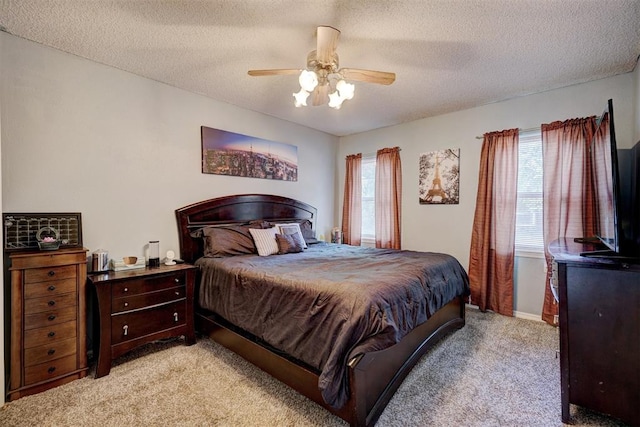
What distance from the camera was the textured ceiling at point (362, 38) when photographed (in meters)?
Result: 1.91

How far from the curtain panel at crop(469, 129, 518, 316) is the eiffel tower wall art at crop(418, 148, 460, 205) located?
34 cm

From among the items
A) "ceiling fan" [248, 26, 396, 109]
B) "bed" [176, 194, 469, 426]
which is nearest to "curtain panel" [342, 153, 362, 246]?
"bed" [176, 194, 469, 426]

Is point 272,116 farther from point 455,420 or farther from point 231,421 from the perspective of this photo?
point 455,420

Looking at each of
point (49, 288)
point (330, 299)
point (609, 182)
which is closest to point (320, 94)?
point (330, 299)

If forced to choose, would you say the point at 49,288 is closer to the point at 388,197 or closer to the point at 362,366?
the point at 362,366

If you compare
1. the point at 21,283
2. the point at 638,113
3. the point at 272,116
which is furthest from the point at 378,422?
the point at 272,116

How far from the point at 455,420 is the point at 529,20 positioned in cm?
277

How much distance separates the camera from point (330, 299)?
5.83 feet

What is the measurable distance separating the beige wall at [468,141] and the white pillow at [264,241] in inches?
85.9

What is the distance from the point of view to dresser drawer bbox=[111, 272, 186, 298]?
2285 mm

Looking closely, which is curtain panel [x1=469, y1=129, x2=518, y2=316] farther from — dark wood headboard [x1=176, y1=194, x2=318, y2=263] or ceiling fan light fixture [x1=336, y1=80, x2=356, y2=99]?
dark wood headboard [x1=176, y1=194, x2=318, y2=263]

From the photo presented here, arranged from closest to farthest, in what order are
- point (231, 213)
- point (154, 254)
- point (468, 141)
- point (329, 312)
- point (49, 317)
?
point (329, 312)
point (49, 317)
point (154, 254)
point (231, 213)
point (468, 141)

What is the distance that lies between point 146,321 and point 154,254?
683mm

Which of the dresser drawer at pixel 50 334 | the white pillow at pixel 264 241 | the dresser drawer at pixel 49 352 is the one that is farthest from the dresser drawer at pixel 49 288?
the white pillow at pixel 264 241
